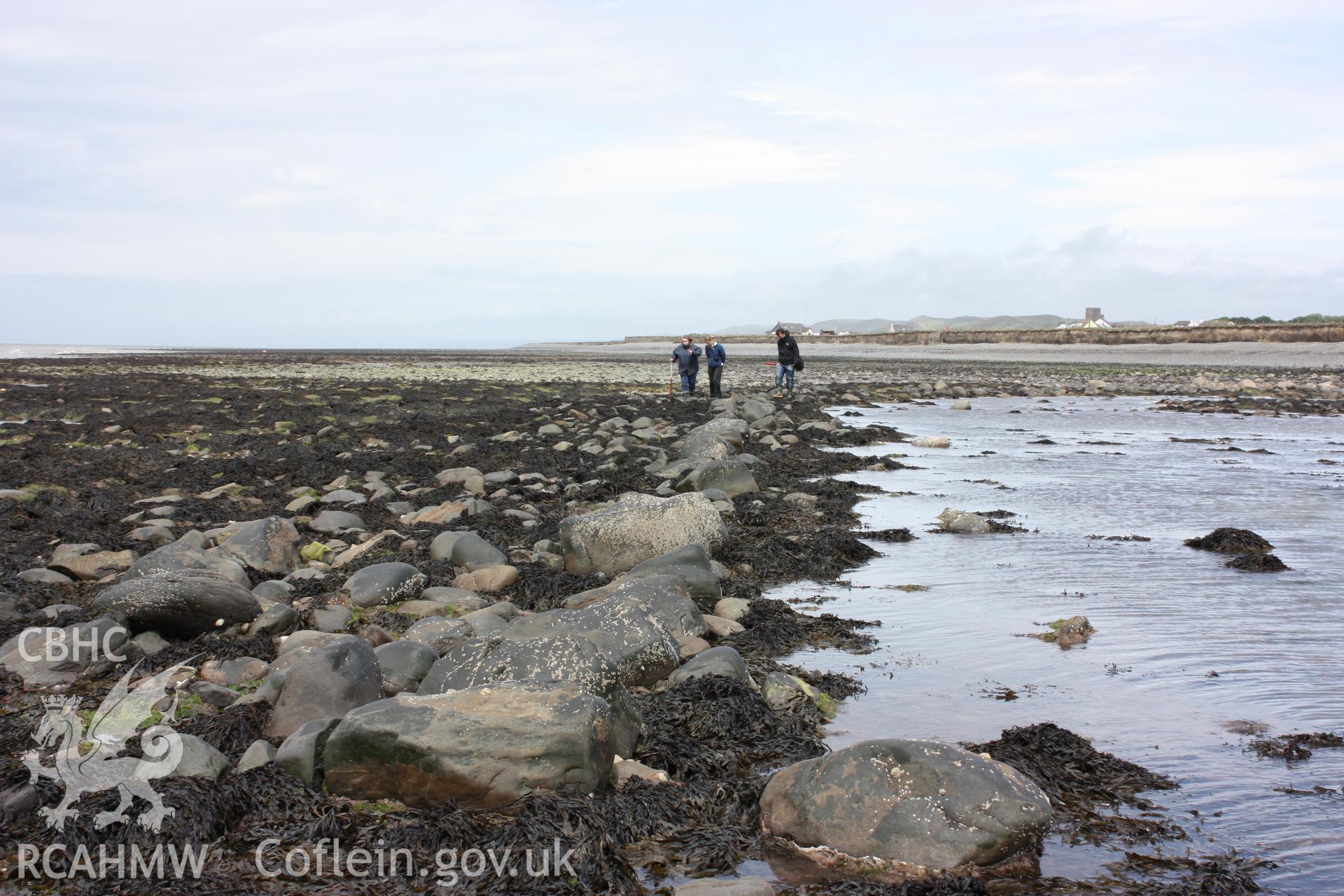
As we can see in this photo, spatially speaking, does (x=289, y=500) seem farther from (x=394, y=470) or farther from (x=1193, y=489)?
(x=1193, y=489)

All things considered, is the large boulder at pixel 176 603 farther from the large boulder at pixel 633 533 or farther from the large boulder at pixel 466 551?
the large boulder at pixel 633 533

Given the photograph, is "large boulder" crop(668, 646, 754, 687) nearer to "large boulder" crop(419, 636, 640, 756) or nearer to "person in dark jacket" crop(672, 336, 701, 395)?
"large boulder" crop(419, 636, 640, 756)

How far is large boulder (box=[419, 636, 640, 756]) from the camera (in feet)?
16.9

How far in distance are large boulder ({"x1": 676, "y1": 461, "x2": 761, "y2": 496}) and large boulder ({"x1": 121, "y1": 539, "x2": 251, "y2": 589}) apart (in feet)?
18.5

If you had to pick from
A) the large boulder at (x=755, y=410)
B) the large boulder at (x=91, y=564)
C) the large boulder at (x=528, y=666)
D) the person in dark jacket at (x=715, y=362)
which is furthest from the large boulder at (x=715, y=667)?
the person in dark jacket at (x=715, y=362)

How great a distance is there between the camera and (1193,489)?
1276cm

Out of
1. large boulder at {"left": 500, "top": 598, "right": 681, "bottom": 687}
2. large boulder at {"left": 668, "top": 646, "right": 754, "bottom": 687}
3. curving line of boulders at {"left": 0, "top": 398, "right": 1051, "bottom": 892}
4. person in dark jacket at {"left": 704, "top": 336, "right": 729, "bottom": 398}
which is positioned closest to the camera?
curving line of boulders at {"left": 0, "top": 398, "right": 1051, "bottom": 892}

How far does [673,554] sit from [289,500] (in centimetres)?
540

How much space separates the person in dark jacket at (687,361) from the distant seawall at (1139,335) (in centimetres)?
2596

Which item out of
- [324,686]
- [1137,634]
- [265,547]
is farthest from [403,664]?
[1137,634]

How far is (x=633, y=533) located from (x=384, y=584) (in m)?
2.26

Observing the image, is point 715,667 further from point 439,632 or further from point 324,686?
point 324,686

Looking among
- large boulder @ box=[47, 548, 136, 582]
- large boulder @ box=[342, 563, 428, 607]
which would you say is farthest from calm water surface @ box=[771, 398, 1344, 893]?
large boulder @ box=[47, 548, 136, 582]

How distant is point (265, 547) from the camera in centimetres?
820
